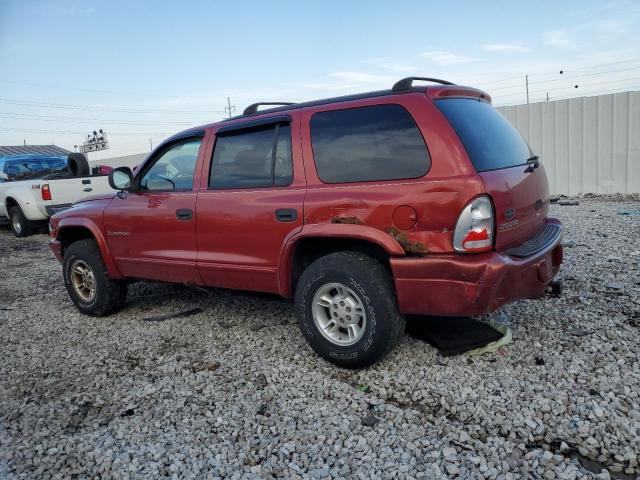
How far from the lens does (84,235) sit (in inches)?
214

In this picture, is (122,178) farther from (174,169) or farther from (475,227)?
(475,227)

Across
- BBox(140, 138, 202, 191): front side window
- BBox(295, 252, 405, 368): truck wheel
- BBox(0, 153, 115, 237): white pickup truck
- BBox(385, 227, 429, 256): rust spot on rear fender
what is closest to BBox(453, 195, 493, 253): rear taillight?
BBox(385, 227, 429, 256): rust spot on rear fender

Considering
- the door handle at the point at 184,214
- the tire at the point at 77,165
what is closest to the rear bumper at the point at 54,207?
the tire at the point at 77,165

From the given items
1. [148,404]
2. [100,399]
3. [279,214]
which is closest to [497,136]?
[279,214]

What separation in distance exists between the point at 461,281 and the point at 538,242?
849 millimetres

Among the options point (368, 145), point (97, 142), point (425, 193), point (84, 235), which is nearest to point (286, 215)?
point (368, 145)

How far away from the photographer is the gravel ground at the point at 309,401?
256cm

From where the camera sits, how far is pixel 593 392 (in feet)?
9.80

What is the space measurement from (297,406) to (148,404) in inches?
37.7

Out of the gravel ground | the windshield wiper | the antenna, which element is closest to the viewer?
the gravel ground

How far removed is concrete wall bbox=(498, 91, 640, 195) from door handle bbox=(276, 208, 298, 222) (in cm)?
1051

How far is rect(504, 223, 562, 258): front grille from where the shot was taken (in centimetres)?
323

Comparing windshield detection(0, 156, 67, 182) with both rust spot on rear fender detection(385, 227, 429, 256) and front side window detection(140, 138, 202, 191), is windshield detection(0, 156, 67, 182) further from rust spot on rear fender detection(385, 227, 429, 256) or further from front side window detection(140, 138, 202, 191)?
rust spot on rear fender detection(385, 227, 429, 256)

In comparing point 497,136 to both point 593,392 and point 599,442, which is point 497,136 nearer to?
point 593,392
